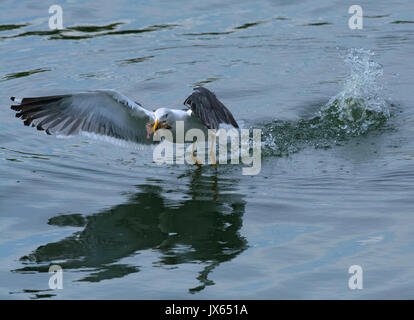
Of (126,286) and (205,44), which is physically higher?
(205,44)

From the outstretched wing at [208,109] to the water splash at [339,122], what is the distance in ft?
5.55

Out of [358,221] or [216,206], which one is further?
[216,206]

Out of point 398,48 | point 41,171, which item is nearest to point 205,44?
point 398,48

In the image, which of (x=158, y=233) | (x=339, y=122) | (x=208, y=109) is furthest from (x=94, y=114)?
(x=339, y=122)

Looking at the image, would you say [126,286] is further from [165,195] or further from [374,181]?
[374,181]

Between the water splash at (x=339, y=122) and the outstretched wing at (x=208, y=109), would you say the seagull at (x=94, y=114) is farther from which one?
the water splash at (x=339, y=122)

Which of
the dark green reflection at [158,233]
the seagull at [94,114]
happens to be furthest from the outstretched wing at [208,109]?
the dark green reflection at [158,233]

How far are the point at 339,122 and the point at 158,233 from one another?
11.7 ft

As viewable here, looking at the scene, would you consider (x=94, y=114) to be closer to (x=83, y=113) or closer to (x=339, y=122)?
(x=83, y=113)

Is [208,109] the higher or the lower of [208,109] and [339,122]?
the lower

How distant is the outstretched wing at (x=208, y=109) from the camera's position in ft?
21.0

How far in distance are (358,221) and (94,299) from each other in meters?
2.31

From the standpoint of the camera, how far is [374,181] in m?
7.18

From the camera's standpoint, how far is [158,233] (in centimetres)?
624
